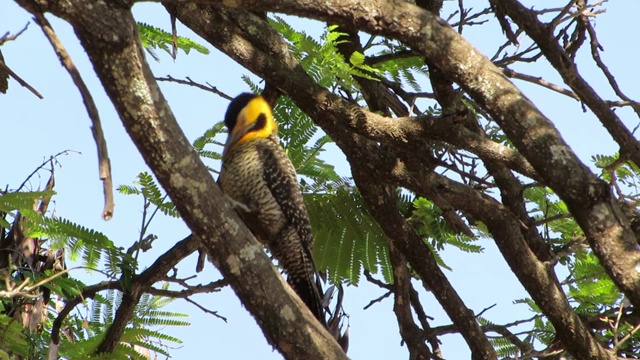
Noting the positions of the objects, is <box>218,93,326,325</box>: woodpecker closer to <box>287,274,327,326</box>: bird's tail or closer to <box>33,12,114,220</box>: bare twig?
<box>287,274,327,326</box>: bird's tail

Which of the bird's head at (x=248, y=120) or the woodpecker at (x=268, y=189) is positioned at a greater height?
the bird's head at (x=248, y=120)

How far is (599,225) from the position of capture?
128 inches

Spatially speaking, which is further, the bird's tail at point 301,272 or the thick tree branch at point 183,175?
the bird's tail at point 301,272

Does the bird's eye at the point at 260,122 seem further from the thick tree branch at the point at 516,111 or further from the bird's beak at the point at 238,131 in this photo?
the thick tree branch at the point at 516,111

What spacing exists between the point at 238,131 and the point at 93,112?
2.94m

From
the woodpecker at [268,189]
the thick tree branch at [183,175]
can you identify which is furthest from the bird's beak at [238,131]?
the thick tree branch at [183,175]

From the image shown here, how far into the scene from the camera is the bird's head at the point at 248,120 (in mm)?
5055

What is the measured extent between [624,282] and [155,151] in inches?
71.6

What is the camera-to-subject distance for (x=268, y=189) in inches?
197

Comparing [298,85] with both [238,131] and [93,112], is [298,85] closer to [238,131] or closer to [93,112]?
[238,131]

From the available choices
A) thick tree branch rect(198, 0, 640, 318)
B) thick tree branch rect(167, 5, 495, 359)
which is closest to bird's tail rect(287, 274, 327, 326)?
thick tree branch rect(167, 5, 495, 359)

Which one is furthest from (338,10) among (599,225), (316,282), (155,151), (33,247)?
(33,247)

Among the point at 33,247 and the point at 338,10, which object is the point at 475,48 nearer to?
the point at 338,10

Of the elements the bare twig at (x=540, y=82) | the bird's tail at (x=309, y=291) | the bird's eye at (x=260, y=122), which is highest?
the bird's eye at (x=260, y=122)
